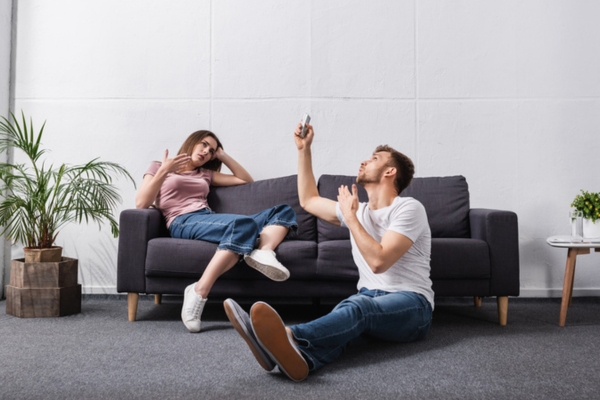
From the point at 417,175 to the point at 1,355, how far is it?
8.71 ft

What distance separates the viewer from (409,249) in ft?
6.57

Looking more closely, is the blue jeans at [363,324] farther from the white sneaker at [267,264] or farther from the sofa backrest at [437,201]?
the sofa backrest at [437,201]

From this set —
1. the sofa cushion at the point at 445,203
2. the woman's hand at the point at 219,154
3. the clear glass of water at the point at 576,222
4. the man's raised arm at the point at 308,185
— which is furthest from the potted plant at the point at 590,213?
the woman's hand at the point at 219,154

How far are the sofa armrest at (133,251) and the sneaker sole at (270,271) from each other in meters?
0.57

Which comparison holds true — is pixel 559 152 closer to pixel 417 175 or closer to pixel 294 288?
pixel 417 175

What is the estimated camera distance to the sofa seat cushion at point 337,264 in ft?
8.17

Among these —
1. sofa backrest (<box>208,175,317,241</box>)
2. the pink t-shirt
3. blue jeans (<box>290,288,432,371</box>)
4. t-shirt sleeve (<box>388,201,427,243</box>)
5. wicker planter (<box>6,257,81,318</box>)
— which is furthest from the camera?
sofa backrest (<box>208,175,317,241</box>)

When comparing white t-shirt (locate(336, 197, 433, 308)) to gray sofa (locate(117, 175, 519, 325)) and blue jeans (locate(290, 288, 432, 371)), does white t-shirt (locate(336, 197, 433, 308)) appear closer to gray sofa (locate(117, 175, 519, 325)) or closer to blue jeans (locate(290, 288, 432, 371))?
blue jeans (locate(290, 288, 432, 371))

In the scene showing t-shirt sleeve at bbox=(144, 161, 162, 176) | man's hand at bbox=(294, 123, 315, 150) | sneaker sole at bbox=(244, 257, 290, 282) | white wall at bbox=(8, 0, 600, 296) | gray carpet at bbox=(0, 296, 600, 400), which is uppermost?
white wall at bbox=(8, 0, 600, 296)

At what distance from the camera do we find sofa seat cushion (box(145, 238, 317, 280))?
249cm

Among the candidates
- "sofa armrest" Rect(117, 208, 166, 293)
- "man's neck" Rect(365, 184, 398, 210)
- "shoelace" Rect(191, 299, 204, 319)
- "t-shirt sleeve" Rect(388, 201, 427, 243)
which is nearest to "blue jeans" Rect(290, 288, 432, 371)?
"t-shirt sleeve" Rect(388, 201, 427, 243)

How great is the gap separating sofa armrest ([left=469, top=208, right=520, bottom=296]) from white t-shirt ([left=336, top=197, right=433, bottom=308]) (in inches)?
26.8

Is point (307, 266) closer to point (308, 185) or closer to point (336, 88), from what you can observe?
point (308, 185)

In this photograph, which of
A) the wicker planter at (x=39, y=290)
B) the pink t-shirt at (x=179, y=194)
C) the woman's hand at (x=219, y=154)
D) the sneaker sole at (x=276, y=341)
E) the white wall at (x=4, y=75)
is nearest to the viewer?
the sneaker sole at (x=276, y=341)
